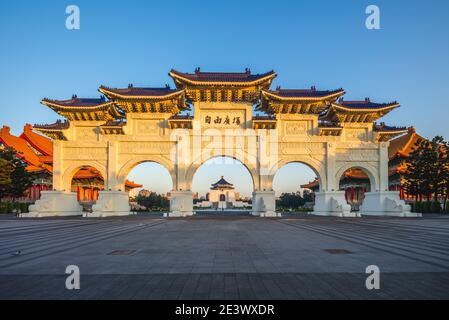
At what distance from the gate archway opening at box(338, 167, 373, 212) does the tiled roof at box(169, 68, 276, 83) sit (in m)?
17.5

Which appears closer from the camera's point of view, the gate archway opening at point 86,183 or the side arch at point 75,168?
the side arch at point 75,168

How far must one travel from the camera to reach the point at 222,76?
88.6 feet

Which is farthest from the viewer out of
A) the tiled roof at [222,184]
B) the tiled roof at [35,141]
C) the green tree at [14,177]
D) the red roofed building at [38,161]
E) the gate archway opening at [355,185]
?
the tiled roof at [222,184]

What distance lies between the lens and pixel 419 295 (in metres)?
4.63

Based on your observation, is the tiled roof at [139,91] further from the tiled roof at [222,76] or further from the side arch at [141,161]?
the side arch at [141,161]

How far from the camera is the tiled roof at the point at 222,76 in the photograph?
25.7 m

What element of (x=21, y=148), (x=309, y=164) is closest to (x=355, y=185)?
(x=309, y=164)

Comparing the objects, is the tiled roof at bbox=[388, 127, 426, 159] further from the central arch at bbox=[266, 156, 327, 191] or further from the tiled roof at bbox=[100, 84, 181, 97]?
the tiled roof at bbox=[100, 84, 181, 97]

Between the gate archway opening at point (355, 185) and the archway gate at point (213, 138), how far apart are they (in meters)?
11.5

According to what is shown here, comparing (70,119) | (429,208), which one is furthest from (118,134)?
(429,208)

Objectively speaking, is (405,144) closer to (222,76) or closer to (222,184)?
(222,76)

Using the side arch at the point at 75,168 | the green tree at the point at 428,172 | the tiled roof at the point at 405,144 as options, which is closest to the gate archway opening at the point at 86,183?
the side arch at the point at 75,168

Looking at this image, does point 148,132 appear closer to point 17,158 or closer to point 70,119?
point 70,119
